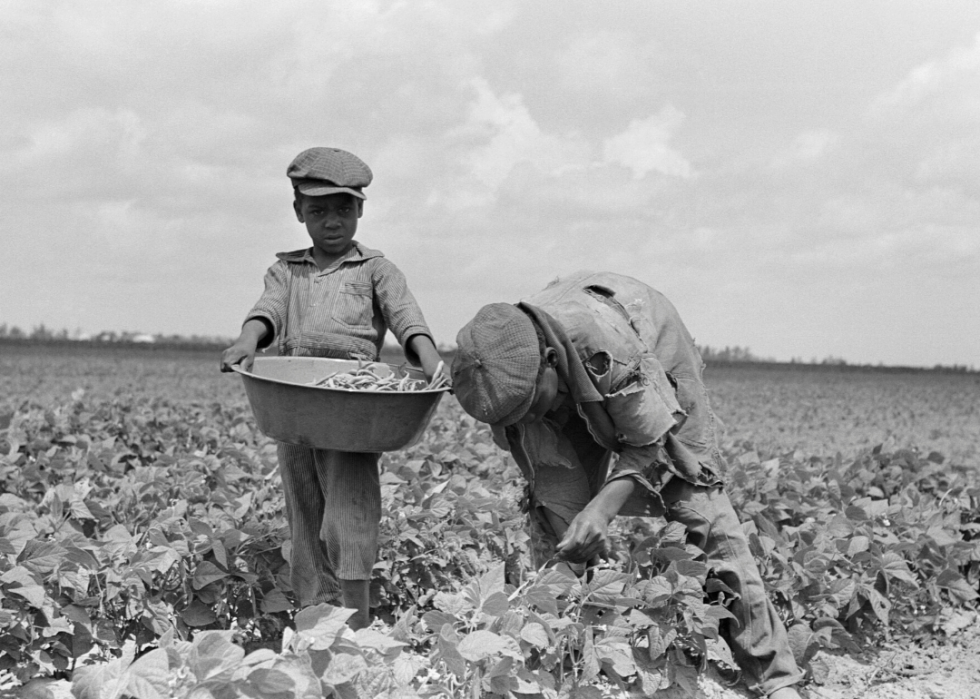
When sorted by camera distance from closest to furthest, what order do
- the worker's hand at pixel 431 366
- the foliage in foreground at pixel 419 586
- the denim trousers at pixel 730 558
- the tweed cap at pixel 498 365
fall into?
the foliage in foreground at pixel 419 586, the tweed cap at pixel 498 365, the worker's hand at pixel 431 366, the denim trousers at pixel 730 558

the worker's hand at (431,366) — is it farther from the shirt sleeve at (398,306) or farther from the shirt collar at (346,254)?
the shirt collar at (346,254)

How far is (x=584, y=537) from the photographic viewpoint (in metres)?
2.55

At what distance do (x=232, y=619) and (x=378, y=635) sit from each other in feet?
4.29

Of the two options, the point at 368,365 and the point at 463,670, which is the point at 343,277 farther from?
the point at 463,670

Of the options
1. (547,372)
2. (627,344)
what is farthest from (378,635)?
(627,344)

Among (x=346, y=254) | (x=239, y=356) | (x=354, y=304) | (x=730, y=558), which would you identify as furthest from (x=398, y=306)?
(x=730, y=558)

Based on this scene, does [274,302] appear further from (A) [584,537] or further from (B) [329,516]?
(A) [584,537]

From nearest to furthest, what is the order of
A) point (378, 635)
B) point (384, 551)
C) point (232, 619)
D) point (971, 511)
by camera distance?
point (378, 635) → point (232, 619) → point (384, 551) → point (971, 511)

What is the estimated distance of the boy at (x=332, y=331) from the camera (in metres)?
2.93

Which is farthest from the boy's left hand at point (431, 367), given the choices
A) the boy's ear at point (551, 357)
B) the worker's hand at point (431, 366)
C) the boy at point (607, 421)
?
the boy's ear at point (551, 357)

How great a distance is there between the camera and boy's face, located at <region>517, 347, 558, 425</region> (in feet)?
8.13

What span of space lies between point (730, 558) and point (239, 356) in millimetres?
1593

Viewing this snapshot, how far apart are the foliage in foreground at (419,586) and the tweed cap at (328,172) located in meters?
1.19

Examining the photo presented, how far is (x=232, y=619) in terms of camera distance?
11.3 feet
